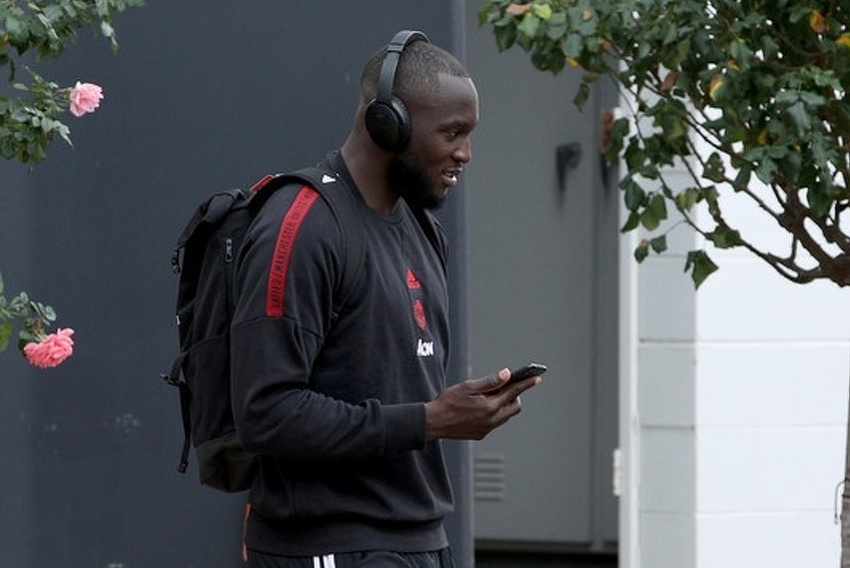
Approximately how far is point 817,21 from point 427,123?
1091 millimetres

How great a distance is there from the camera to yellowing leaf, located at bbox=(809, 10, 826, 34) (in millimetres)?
4355

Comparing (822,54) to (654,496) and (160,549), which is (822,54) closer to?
(160,549)

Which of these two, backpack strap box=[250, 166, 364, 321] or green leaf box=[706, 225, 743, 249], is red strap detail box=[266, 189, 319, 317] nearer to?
backpack strap box=[250, 166, 364, 321]

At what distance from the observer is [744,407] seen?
22.6 ft

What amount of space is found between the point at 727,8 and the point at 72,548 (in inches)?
88.0

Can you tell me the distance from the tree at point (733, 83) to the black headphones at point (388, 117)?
2.71 feet

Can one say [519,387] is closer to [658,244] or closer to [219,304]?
[219,304]

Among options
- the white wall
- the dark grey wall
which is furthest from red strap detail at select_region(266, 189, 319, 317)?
the white wall

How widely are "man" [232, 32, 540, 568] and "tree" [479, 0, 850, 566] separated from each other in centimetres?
78

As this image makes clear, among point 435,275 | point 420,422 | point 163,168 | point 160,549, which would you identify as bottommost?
point 160,549

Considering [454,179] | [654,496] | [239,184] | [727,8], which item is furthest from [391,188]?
[654,496]

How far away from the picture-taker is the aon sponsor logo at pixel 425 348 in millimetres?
3721

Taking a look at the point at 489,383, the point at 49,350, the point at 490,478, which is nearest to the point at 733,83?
the point at 489,383

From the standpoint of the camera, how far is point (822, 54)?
4414mm
